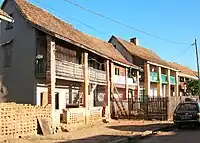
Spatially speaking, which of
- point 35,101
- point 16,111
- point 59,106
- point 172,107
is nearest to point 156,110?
point 172,107

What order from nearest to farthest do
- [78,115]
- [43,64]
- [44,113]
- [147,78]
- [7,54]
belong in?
1. [44,113]
2. [43,64]
3. [78,115]
4. [7,54]
5. [147,78]

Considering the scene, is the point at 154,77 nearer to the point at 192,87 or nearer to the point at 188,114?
the point at 192,87

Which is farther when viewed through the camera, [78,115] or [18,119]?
[78,115]

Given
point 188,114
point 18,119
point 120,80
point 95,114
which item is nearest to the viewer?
point 18,119

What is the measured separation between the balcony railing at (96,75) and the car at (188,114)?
24.8 ft

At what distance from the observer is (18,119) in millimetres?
17016

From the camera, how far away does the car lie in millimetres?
22516

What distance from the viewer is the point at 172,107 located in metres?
31.0

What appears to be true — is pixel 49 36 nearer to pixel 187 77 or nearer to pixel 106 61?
pixel 106 61

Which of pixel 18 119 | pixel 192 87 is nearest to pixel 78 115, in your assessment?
pixel 18 119

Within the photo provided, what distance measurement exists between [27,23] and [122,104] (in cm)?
1177

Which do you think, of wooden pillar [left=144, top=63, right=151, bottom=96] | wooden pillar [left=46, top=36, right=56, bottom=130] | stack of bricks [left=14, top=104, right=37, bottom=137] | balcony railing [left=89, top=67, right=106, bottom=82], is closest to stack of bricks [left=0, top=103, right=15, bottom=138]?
stack of bricks [left=14, top=104, right=37, bottom=137]

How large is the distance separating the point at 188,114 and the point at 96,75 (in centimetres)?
874

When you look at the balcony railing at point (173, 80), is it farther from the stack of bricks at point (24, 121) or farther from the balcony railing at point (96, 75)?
the stack of bricks at point (24, 121)
